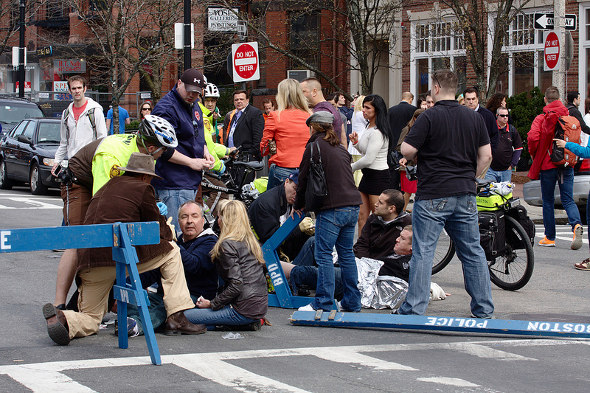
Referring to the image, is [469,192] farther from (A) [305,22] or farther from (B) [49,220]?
(A) [305,22]

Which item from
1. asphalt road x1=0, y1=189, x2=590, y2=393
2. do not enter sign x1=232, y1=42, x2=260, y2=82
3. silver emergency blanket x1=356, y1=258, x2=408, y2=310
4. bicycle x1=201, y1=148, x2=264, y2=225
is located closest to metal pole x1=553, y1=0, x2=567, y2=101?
do not enter sign x1=232, y1=42, x2=260, y2=82

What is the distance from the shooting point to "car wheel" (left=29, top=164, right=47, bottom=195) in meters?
20.1

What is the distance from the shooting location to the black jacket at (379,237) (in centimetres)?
909

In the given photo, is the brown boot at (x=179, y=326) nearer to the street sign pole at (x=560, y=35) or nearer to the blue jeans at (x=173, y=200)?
the blue jeans at (x=173, y=200)

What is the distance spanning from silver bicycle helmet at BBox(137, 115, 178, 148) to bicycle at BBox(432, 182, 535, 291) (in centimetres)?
363

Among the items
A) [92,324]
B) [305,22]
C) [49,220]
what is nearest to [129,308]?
[92,324]

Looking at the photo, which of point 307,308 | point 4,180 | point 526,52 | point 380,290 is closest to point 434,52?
point 526,52

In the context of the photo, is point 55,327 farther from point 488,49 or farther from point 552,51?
point 488,49

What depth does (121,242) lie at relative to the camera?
6.31 meters

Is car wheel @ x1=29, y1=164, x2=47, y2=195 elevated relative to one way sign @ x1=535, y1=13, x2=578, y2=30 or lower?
lower

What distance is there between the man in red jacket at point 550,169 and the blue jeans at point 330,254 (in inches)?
203

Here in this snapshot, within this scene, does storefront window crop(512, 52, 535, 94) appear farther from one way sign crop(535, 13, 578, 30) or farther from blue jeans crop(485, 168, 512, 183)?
blue jeans crop(485, 168, 512, 183)

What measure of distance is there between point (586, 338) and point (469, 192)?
58.7 inches

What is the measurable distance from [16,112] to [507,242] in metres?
18.9
